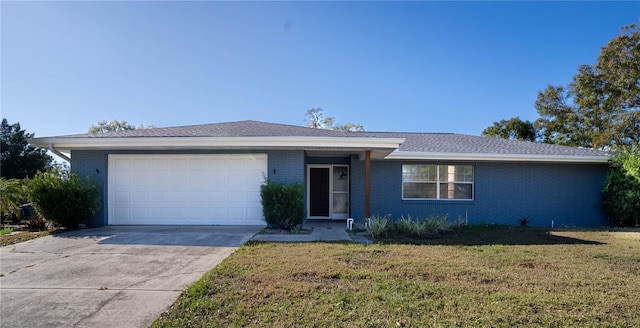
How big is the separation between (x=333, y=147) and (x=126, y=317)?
6700 millimetres

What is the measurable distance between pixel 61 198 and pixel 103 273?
551 centimetres

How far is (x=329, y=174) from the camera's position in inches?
488

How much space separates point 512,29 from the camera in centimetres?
1223

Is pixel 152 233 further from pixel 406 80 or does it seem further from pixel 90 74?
pixel 406 80

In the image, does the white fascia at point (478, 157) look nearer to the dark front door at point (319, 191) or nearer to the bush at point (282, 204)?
the dark front door at point (319, 191)

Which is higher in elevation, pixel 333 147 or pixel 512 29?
pixel 512 29

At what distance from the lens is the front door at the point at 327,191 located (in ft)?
40.5

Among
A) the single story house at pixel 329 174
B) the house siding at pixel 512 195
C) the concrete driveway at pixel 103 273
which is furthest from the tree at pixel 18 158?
the house siding at pixel 512 195

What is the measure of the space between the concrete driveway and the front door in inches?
169

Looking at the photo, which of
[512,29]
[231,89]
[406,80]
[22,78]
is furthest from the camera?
[231,89]

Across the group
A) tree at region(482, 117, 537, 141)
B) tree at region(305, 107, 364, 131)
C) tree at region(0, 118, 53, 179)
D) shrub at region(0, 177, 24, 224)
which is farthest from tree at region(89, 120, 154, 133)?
tree at region(482, 117, 537, 141)

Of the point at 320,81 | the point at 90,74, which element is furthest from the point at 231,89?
the point at 90,74

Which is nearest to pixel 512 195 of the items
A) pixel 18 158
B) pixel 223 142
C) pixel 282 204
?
pixel 282 204

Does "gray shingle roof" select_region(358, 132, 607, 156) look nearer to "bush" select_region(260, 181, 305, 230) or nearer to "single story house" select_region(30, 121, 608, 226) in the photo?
"single story house" select_region(30, 121, 608, 226)
